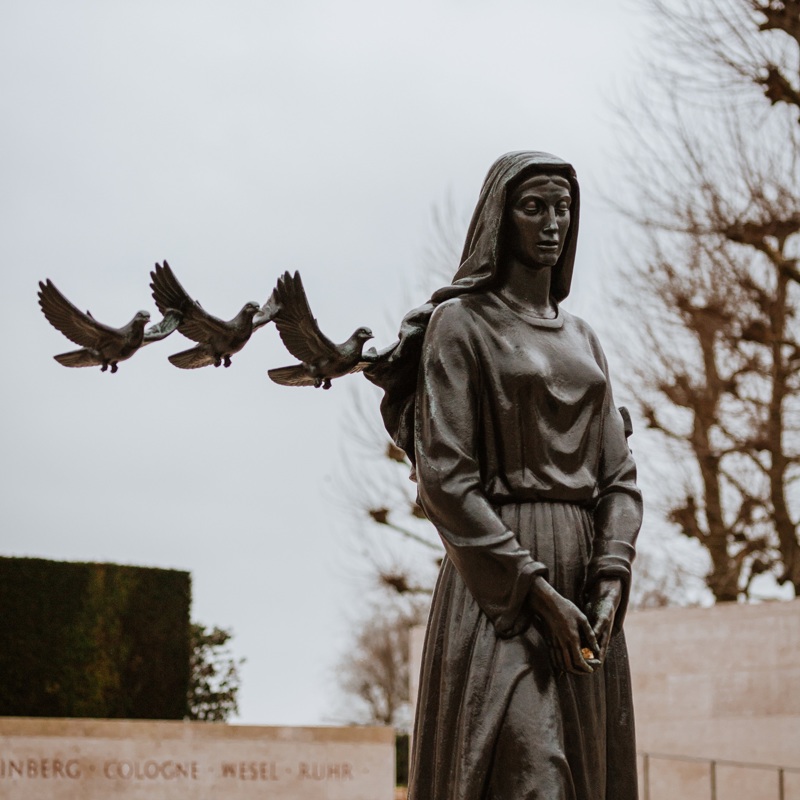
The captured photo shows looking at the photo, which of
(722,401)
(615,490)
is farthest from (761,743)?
(615,490)

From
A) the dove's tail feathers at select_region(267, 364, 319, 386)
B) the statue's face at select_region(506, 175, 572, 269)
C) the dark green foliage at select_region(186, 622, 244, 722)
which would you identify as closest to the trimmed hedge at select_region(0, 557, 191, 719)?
the dark green foliage at select_region(186, 622, 244, 722)

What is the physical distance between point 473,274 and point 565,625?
3.94 feet

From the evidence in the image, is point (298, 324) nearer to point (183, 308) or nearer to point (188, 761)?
point (183, 308)

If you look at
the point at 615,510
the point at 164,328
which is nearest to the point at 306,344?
the point at 164,328

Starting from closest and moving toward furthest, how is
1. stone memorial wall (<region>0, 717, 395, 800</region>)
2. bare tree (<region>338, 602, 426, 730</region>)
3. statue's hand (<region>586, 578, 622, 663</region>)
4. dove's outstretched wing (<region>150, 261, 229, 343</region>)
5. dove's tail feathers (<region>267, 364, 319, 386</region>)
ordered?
statue's hand (<region>586, 578, 622, 663</region>)
dove's outstretched wing (<region>150, 261, 229, 343</region>)
dove's tail feathers (<region>267, 364, 319, 386</region>)
stone memorial wall (<region>0, 717, 395, 800</region>)
bare tree (<region>338, 602, 426, 730</region>)

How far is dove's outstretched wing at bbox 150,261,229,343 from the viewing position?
479 cm

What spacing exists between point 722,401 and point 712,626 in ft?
15.8

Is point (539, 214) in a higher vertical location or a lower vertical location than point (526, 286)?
higher

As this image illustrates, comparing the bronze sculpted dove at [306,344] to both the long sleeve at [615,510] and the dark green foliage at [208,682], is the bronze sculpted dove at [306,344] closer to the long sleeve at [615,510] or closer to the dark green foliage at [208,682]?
the long sleeve at [615,510]

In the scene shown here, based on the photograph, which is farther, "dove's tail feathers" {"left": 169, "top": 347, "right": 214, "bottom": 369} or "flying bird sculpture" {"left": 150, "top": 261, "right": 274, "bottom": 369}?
"dove's tail feathers" {"left": 169, "top": 347, "right": 214, "bottom": 369}

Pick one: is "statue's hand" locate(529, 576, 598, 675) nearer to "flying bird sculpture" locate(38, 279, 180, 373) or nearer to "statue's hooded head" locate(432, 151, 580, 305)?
"statue's hooded head" locate(432, 151, 580, 305)

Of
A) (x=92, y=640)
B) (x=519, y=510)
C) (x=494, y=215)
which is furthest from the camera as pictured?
(x=92, y=640)

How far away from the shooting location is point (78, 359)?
15.9 ft

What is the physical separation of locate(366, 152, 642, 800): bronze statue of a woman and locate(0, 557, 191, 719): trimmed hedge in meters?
12.2
